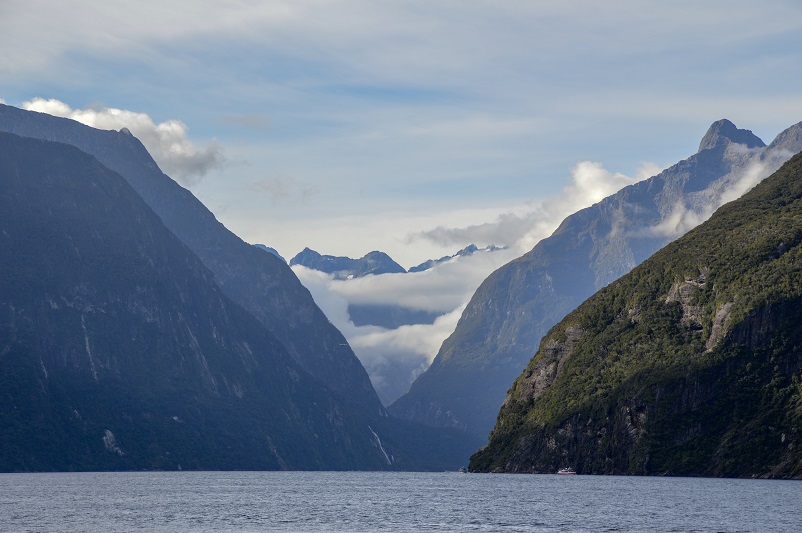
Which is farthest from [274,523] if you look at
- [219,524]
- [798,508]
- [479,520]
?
[798,508]

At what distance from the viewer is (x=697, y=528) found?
163m

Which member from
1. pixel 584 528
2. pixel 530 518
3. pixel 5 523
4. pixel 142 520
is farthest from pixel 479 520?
pixel 5 523

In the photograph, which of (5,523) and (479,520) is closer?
(5,523)

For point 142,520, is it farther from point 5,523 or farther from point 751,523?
point 751,523

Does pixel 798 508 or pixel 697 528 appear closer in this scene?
pixel 697 528

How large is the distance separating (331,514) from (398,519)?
55.4ft

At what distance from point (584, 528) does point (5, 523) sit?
268 feet

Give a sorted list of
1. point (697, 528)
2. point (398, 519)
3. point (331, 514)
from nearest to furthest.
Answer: point (697, 528), point (398, 519), point (331, 514)

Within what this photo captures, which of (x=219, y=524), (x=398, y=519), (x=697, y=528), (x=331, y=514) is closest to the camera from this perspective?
(x=697, y=528)

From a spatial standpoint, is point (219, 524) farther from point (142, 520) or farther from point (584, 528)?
point (584, 528)

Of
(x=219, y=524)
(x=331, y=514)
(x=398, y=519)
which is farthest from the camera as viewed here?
(x=331, y=514)

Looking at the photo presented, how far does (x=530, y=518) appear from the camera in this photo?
18338cm

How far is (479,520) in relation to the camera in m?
182

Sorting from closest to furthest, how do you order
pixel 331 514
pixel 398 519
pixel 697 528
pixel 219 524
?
pixel 697 528, pixel 219 524, pixel 398 519, pixel 331 514
